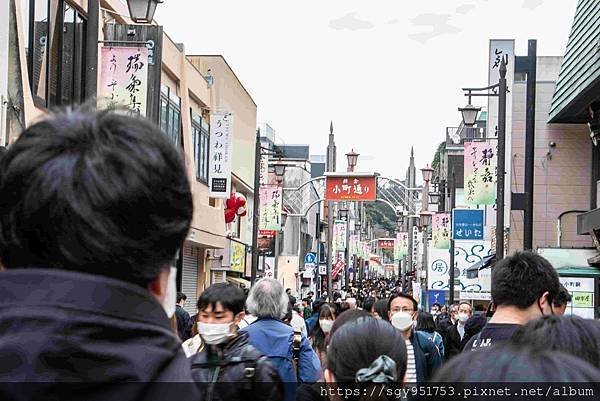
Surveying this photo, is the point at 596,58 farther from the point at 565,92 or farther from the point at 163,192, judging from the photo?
the point at 163,192

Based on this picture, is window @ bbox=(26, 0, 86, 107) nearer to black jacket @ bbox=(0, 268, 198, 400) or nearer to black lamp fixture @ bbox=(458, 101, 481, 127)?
black lamp fixture @ bbox=(458, 101, 481, 127)

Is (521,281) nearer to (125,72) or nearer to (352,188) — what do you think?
(125,72)

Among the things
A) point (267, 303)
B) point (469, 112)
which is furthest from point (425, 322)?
point (469, 112)

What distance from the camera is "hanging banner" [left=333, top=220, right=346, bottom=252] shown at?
66488 mm

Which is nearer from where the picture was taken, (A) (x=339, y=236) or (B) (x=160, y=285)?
(B) (x=160, y=285)

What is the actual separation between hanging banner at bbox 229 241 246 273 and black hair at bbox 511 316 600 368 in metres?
33.6

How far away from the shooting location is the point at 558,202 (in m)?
29.0

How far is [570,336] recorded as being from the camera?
3.35 metres

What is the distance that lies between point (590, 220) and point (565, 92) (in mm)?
4325

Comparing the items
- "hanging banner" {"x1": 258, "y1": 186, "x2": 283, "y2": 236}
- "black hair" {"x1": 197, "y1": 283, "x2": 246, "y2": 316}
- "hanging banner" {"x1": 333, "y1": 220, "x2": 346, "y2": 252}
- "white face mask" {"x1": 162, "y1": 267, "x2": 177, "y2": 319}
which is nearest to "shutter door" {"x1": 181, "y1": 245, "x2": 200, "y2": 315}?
"hanging banner" {"x1": 258, "y1": 186, "x2": 283, "y2": 236}

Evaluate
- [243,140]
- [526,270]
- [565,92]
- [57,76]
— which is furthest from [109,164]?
[243,140]

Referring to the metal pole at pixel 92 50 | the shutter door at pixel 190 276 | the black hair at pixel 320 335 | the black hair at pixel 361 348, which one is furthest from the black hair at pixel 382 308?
the shutter door at pixel 190 276

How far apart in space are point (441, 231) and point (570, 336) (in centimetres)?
3453

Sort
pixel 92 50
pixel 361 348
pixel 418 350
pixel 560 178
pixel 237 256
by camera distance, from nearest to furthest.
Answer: pixel 361 348
pixel 418 350
pixel 92 50
pixel 560 178
pixel 237 256
